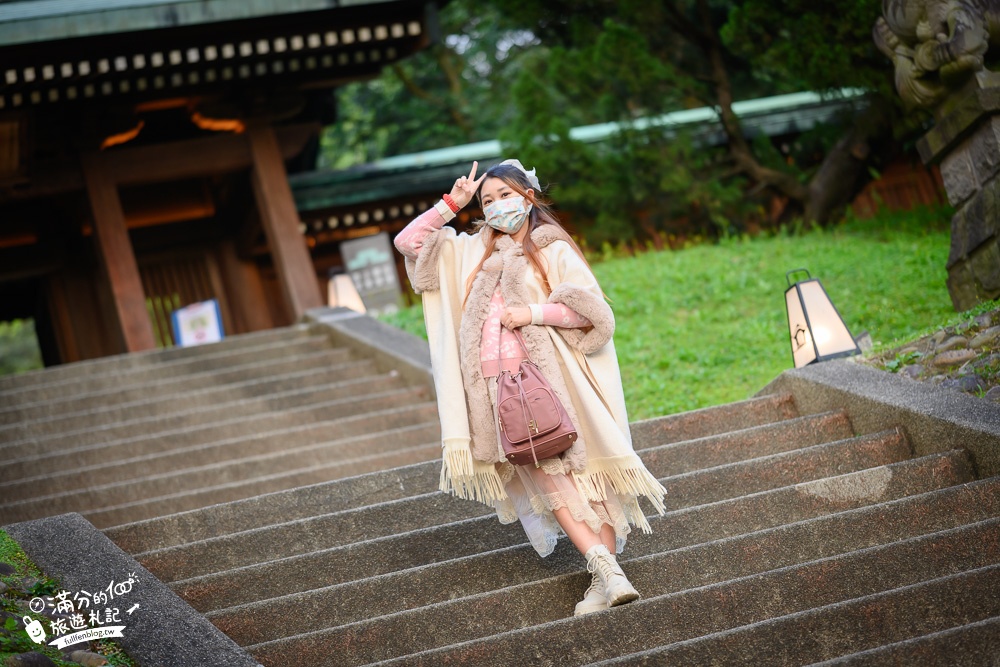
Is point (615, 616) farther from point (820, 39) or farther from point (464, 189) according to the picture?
point (820, 39)

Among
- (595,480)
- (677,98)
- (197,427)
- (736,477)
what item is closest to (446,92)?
(677,98)

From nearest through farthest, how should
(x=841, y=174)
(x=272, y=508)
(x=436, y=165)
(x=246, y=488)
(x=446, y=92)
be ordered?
(x=272, y=508) → (x=246, y=488) → (x=841, y=174) → (x=436, y=165) → (x=446, y=92)

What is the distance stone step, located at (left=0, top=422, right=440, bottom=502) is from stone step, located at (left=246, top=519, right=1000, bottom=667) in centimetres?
318

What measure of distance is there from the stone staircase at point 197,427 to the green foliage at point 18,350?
782 inches

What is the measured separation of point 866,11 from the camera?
11.6 m

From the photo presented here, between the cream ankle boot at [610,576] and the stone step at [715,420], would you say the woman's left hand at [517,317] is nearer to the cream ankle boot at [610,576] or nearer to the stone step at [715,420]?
the cream ankle boot at [610,576]

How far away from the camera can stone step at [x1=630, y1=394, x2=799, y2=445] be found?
244 inches

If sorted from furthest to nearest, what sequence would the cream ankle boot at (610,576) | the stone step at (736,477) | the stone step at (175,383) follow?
1. the stone step at (175,383)
2. the stone step at (736,477)
3. the cream ankle boot at (610,576)

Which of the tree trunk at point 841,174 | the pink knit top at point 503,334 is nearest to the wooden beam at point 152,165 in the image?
the tree trunk at point 841,174

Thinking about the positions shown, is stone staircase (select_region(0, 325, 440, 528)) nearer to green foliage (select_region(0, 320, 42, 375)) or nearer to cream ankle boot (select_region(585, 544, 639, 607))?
cream ankle boot (select_region(585, 544, 639, 607))

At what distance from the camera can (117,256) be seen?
12594 millimetres

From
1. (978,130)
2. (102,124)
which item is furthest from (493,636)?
(102,124)

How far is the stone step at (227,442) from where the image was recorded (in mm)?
7699

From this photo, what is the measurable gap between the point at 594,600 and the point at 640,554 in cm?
67
